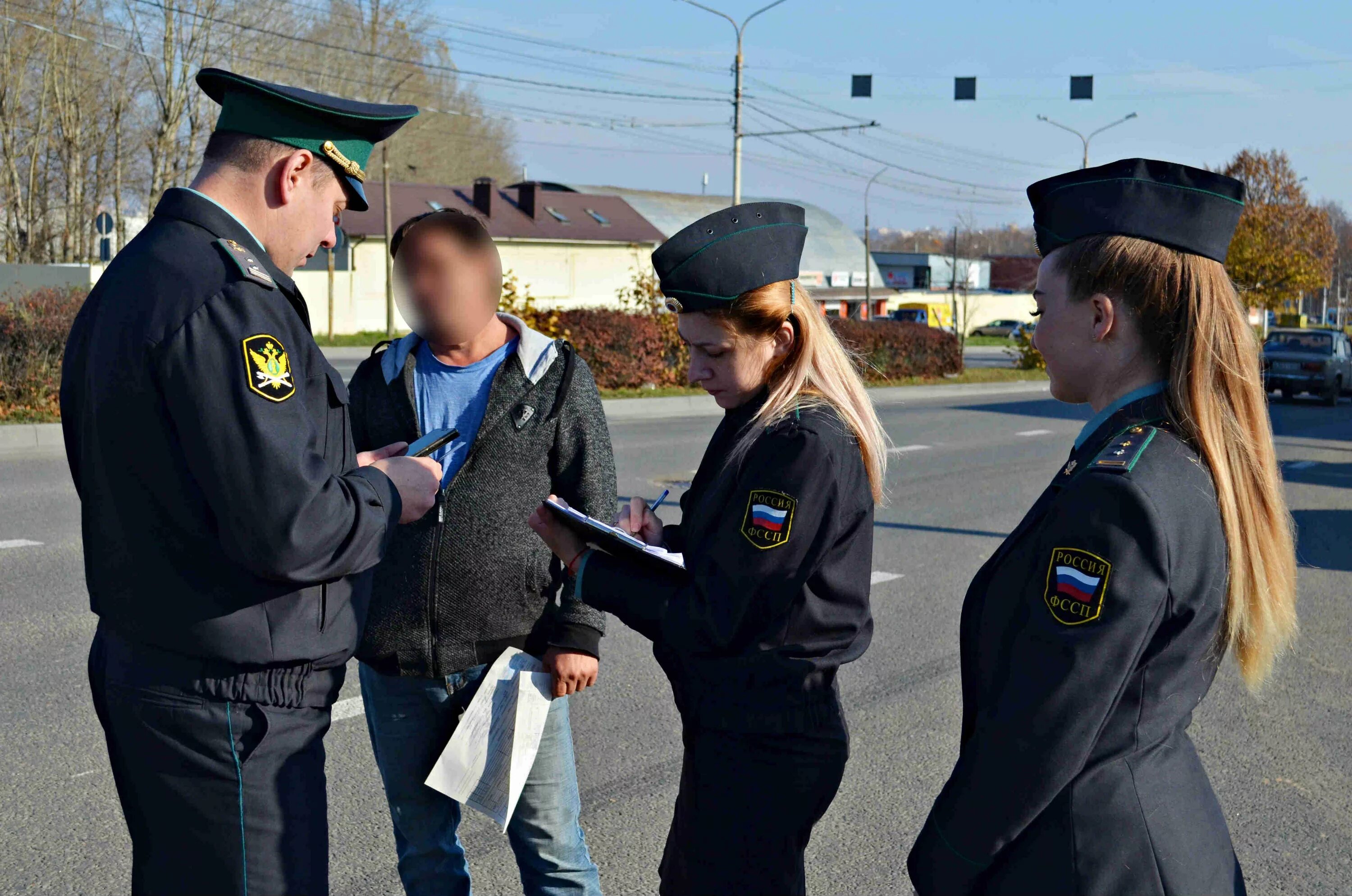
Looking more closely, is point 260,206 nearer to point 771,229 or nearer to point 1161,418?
point 771,229

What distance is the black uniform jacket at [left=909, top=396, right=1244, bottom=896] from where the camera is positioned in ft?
5.35

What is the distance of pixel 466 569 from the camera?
275 cm

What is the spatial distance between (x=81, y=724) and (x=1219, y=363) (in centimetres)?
436

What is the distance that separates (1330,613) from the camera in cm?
686

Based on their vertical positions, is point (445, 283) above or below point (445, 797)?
above

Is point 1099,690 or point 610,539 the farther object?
point 610,539

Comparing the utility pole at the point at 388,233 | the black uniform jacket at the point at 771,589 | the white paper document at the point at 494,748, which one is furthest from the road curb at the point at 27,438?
the utility pole at the point at 388,233

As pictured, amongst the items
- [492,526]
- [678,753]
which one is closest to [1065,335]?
[492,526]

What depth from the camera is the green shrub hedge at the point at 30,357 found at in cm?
1373

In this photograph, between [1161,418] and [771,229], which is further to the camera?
[771,229]

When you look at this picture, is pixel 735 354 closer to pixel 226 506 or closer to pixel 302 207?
pixel 302 207

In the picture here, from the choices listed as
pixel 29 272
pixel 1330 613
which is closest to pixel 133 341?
pixel 1330 613

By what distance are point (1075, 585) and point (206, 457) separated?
1332mm

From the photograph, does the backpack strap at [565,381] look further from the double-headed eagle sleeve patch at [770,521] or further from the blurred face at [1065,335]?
the blurred face at [1065,335]
